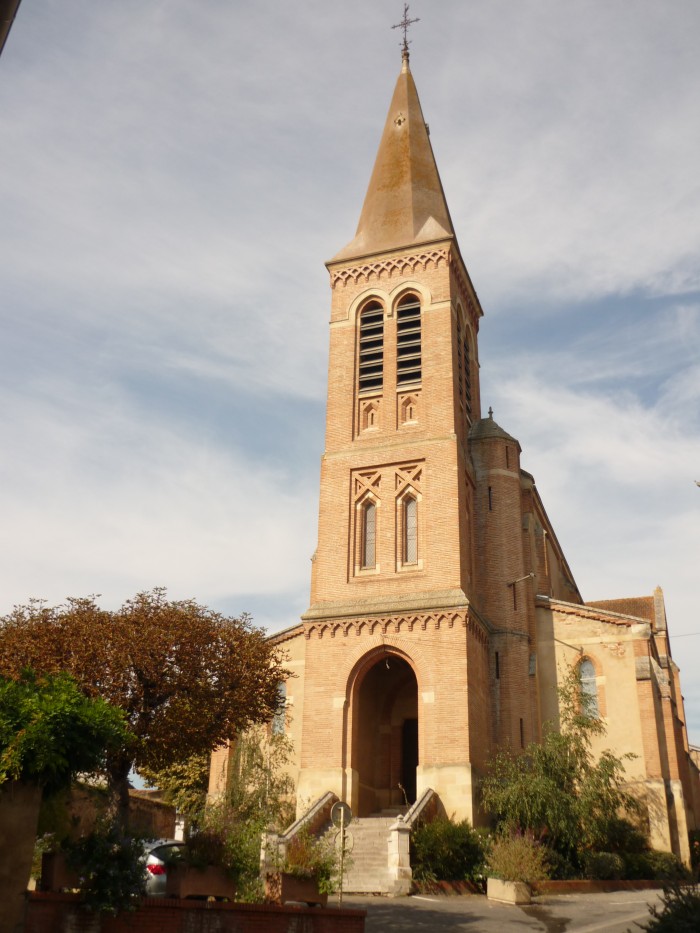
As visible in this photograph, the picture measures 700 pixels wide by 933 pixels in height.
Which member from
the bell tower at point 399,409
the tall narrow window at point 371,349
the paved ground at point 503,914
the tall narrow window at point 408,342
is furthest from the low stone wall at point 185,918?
the tall narrow window at point 371,349

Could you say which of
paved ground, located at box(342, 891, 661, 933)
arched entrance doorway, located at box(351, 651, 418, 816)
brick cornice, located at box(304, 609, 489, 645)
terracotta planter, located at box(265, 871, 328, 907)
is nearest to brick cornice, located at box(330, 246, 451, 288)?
brick cornice, located at box(304, 609, 489, 645)

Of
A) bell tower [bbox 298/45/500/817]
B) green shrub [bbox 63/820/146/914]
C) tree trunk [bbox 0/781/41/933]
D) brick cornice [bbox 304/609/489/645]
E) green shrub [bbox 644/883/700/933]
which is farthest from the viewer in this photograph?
brick cornice [bbox 304/609/489/645]

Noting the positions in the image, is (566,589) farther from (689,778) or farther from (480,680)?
(480,680)

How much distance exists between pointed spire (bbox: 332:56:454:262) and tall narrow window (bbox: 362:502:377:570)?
420 inches

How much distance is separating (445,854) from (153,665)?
9289 millimetres

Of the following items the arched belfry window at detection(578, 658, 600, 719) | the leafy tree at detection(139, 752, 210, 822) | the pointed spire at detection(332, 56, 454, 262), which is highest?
the pointed spire at detection(332, 56, 454, 262)

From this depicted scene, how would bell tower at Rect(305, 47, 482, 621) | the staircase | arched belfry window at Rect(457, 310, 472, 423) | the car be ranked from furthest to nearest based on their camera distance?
arched belfry window at Rect(457, 310, 472, 423)
bell tower at Rect(305, 47, 482, 621)
the staircase
the car

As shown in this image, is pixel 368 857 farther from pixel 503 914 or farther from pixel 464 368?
pixel 464 368

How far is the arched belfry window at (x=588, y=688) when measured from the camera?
29.9 metres

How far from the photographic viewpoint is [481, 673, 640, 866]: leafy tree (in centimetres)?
2439

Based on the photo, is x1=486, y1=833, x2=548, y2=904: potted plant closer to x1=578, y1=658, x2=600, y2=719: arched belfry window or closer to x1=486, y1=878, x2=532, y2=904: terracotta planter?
x1=486, y1=878, x2=532, y2=904: terracotta planter

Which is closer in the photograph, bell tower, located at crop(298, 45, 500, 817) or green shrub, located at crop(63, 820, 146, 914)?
green shrub, located at crop(63, 820, 146, 914)

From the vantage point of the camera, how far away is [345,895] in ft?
68.7

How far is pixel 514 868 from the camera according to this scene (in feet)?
69.3
